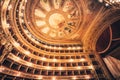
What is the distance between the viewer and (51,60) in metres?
18.4

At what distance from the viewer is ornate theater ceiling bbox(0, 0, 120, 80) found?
572 inches

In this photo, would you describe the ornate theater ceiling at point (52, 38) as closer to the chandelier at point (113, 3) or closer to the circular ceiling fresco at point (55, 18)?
the circular ceiling fresco at point (55, 18)

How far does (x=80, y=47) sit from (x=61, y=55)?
377 cm

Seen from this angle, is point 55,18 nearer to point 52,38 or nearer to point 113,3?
point 52,38

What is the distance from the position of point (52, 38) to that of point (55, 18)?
3.40 meters

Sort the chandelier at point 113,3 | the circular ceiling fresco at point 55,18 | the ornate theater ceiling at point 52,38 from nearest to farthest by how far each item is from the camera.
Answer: the ornate theater ceiling at point 52,38, the chandelier at point 113,3, the circular ceiling fresco at point 55,18

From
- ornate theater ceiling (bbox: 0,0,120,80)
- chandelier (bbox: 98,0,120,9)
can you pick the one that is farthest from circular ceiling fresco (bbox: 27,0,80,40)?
chandelier (bbox: 98,0,120,9)

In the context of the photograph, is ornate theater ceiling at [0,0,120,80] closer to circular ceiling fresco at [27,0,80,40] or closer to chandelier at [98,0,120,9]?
circular ceiling fresco at [27,0,80,40]

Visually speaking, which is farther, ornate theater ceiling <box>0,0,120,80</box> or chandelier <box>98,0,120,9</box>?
chandelier <box>98,0,120,9</box>

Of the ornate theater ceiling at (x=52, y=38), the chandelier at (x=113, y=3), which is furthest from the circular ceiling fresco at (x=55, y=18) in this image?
the chandelier at (x=113, y=3)

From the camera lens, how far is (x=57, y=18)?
2252 centimetres

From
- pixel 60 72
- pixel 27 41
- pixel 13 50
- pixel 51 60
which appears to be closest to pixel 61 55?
pixel 51 60

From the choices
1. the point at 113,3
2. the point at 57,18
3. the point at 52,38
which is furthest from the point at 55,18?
the point at 113,3

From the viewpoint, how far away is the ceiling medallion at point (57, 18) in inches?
816
